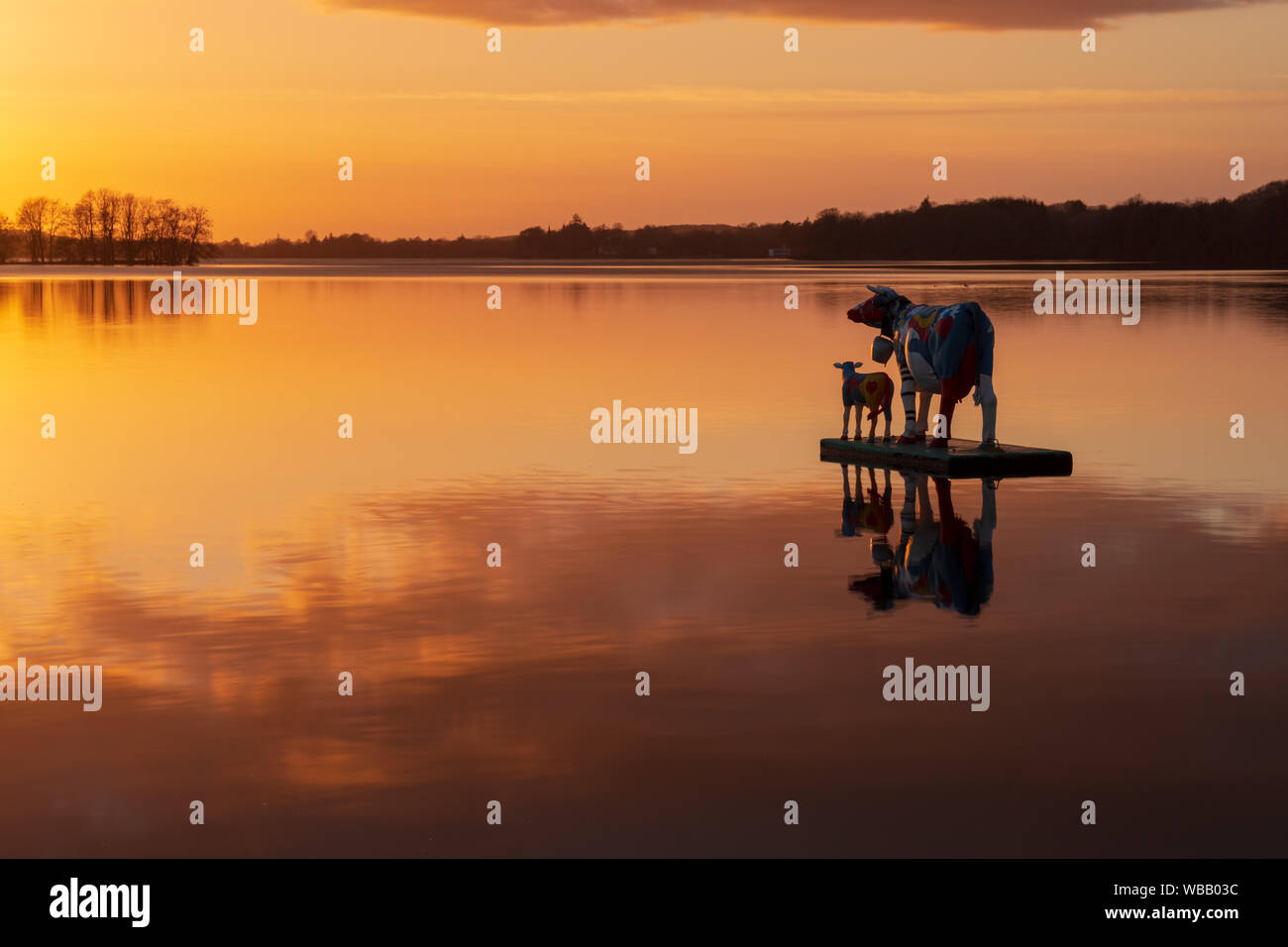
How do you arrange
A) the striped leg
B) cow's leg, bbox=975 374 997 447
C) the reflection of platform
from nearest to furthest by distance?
the reflection of platform, cow's leg, bbox=975 374 997 447, the striped leg

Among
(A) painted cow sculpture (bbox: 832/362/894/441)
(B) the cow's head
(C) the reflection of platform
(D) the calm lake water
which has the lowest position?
(D) the calm lake water

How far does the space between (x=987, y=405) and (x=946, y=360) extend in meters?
1.14

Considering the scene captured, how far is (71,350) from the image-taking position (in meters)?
62.6

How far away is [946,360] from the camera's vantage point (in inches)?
1141

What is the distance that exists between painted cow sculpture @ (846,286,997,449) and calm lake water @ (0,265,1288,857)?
1.56 m

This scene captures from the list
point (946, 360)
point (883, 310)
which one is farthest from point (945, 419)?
point (883, 310)

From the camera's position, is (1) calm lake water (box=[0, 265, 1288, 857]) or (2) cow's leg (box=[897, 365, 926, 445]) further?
(2) cow's leg (box=[897, 365, 926, 445])

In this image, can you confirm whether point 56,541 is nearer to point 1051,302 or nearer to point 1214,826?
point 1214,826

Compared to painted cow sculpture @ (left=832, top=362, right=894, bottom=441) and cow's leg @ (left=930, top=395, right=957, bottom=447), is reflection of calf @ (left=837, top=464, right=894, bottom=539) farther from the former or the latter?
painted cow sculpture @ (left=832, top=362, right=894, bottom=441)

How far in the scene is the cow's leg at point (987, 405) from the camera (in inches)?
1140

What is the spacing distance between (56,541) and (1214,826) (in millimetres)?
16343

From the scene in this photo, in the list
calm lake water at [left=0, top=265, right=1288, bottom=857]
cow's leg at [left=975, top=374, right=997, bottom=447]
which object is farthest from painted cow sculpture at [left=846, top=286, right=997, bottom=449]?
calm lake water at [left=0, top=265, right=1288, bottom=857]

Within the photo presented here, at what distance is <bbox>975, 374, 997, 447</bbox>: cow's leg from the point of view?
28953 millimetres
